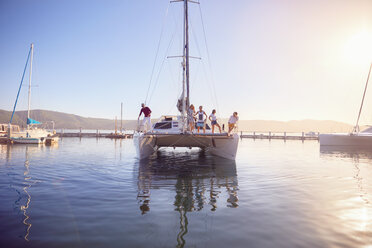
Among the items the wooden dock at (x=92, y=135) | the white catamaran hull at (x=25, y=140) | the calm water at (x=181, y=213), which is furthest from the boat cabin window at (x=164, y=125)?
the wooden dock at (x=92, y=135)

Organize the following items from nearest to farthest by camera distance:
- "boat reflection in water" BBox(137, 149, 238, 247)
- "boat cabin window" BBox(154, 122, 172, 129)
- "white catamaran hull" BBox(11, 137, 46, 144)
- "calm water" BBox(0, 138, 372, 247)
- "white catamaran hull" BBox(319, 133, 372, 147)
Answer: "calm water" BBox(0, 138, 372, 247) < "boat reflection in water" BBox(137, 149, 238, 247) < "boat cabin window" BBox(154, 122, 172, 129) < "white catamaran hull" BBox(319, 133, 372, 147) < "white catamaran hull" BBox(11, 137, 46, 144)

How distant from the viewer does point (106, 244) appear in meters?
3.14

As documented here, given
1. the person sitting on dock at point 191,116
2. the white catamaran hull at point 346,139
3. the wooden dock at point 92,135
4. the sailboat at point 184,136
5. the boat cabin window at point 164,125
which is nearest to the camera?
the sailboat at point 184,136

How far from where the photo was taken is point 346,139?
1038 inches

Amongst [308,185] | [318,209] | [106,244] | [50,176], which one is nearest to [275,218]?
[318,209]

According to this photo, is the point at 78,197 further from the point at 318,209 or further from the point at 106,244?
the point at 318,209

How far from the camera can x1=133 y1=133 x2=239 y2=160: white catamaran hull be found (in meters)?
11.4

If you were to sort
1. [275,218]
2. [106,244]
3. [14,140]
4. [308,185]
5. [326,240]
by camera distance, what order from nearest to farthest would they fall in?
[106,244] < [326,240] < [275,218] < [308,185] < [14,140]

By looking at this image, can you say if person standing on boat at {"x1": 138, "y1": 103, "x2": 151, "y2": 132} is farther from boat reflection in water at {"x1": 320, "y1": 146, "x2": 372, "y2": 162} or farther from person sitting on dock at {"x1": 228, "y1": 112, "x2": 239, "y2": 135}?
boat reflection in water at {"x1": 320, "y1": 146, "x2": 372, "y2": 162}

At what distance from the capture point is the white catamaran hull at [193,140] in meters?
11.4

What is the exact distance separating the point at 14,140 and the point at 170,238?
29.8 metres

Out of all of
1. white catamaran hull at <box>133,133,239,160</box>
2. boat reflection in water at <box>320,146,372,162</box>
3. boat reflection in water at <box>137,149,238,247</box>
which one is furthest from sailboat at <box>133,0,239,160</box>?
boat reflection in water at <box>320,146,372,162</box>

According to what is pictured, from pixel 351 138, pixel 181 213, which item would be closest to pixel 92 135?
pixel 351 138

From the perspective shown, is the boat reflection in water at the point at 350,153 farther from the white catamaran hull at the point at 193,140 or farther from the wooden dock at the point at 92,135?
the wooden dock at the point at 92,135
